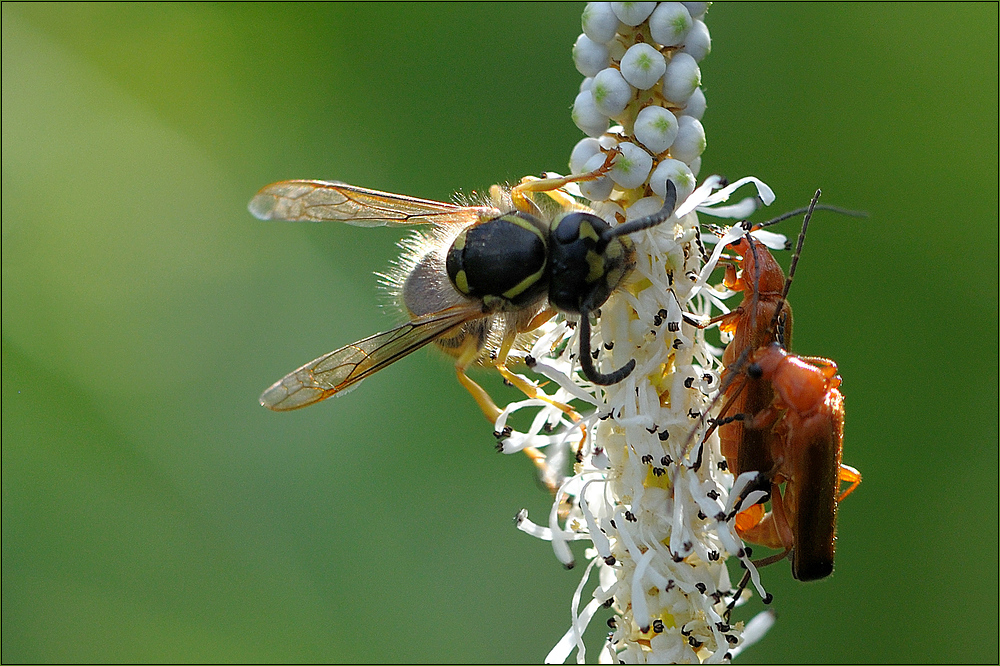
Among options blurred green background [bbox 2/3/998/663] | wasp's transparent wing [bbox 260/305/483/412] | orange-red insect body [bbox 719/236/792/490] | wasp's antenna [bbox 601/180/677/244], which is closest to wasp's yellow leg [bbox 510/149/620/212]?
wasp's antenna [bbox 601/180/677/244]

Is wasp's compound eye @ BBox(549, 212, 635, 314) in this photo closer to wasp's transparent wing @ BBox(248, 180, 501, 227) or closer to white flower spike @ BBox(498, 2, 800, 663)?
white flower spike @ BBox(498, 2, 800, 663)

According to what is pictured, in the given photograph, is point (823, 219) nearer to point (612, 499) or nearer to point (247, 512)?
point (612, 499)

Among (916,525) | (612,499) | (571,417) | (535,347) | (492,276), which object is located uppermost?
(492,276)

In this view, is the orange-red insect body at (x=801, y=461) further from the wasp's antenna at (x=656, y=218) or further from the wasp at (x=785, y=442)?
the wasp's antenna at (x=656, y=218)

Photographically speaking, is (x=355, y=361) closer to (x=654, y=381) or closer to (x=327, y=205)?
(x=327, y=205)

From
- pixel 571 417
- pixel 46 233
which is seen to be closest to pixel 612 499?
pixel 571 417

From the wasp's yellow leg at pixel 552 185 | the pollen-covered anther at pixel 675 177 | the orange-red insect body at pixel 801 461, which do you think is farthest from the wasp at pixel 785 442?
the wasp's yellow leg at pixel 552 185

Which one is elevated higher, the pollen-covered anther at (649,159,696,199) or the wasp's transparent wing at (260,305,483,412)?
the pollen-covered anther at (649,159,696,199)
